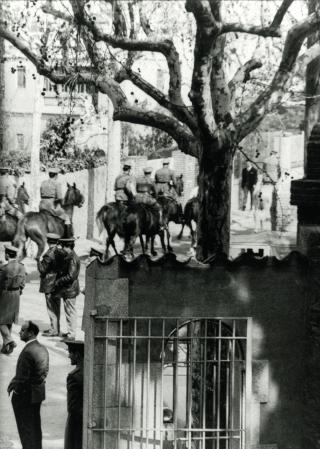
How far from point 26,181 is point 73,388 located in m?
23.1

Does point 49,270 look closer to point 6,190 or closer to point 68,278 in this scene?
point 68,278

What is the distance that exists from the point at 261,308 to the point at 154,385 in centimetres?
112

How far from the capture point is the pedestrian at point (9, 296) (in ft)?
48.1

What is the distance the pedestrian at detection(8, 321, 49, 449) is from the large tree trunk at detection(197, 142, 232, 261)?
10.7 feet

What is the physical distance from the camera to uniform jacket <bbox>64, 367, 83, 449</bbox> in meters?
9.83

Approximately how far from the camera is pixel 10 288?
48.5 ft

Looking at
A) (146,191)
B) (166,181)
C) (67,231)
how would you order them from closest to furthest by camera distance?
(67,231)
(146,191)
(166,181)

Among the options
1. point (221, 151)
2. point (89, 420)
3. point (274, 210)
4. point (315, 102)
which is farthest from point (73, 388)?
point (274, 210)

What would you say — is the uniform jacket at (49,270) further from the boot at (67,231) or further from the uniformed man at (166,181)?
the uniformed man at (166,181)

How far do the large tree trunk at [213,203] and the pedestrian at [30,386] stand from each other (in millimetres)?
3262

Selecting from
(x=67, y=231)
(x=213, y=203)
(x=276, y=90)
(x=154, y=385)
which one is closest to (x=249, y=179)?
(x=67, y=231)

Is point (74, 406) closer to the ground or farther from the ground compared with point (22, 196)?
closer to the ground

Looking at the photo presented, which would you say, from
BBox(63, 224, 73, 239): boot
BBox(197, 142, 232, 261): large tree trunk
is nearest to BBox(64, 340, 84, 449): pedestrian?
BBox(197, 142, 232, 261): large tree trunk

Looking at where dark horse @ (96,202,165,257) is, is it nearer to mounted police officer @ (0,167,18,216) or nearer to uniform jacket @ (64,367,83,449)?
mounted police officer @ (0,167,18,216)
